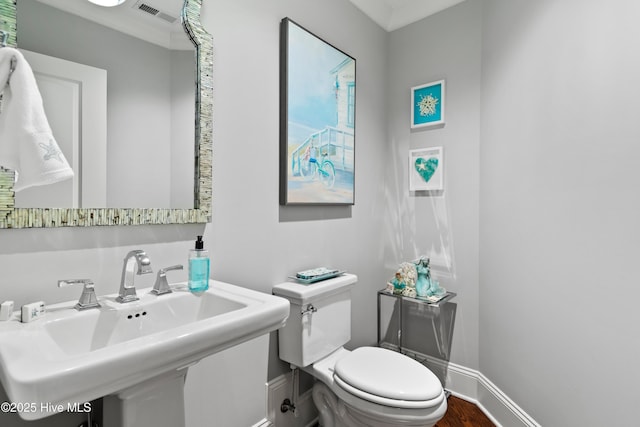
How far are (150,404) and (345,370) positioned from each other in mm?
826

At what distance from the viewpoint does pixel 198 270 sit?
112 cm

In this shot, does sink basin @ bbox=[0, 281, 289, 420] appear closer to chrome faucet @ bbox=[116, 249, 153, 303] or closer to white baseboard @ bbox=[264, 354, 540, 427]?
chrome faucet @ bbox=[116, 249, 153, 303]

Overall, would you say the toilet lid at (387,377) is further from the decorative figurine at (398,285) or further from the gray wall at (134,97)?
the gray wall at (134,97)

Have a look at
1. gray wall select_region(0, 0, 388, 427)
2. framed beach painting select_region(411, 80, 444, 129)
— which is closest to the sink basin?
gray wall select_region(0, 0, 388, 427)

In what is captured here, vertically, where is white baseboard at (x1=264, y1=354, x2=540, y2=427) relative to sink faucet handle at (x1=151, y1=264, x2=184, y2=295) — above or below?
below

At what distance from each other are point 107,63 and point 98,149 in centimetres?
28

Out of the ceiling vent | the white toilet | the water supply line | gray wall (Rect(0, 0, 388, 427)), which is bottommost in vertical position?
the water supply line

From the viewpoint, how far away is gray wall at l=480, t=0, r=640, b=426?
3.76 feet

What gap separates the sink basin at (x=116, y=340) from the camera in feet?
1.82

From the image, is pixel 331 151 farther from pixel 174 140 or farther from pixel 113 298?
pixel 113 298

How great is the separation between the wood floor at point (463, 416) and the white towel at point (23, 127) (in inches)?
82.9

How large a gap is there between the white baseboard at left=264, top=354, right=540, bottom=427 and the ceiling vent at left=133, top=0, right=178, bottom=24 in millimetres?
1570

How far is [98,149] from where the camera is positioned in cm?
102

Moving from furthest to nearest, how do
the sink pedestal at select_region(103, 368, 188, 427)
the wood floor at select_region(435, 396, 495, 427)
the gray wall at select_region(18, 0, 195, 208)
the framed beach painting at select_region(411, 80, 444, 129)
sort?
1. the framed beach painting at select_region(411, 80, 444, 129)
2. the wood floor at select_region(435, 396, 495, 427)
3. the gray wall at select_region(18, 0, 195, 208)
4. the sink pedestal at select_region(103, 368, 188, 427)
